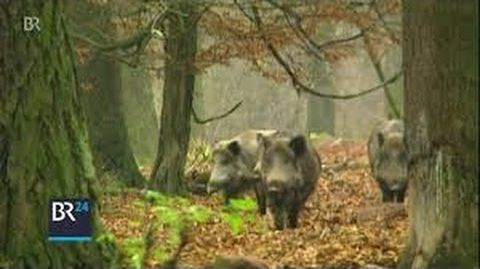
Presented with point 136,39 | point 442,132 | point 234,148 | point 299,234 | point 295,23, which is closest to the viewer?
point 442,132

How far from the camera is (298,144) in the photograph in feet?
45.3

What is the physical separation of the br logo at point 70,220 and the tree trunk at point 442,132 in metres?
2.15

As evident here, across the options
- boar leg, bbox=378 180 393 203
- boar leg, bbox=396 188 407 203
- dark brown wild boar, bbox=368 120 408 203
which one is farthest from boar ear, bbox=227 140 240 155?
boar leg, bbox=396 188 407 203

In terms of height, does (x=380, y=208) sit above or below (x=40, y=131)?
below

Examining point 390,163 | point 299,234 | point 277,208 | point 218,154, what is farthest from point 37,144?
point 218,154

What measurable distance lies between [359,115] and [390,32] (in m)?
33.5

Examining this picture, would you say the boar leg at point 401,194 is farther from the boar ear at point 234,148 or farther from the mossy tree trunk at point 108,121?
the mossy tree trunk at point 108,121

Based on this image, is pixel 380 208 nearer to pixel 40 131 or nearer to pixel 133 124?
pixel 40 131

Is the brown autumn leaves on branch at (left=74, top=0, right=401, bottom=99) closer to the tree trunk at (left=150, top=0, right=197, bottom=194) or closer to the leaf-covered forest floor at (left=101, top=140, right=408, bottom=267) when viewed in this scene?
the tree trunk at (left=150, top=0, right=197, bottom=194)

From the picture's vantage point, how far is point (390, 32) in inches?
637

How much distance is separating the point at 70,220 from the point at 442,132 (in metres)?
2.47

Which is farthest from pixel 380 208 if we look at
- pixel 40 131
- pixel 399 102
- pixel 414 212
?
pixel 399 102

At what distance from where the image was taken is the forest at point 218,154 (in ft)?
22.9

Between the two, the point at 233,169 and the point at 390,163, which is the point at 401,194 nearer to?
the point at 390,163
